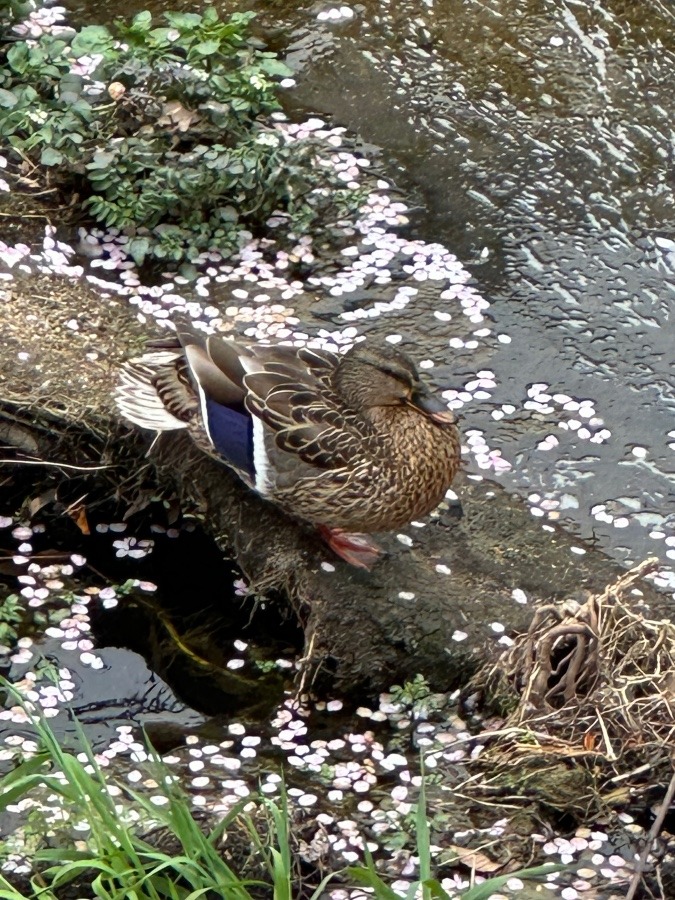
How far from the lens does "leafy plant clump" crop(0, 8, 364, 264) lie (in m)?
5.79

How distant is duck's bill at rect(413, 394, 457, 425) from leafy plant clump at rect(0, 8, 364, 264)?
1599 mm

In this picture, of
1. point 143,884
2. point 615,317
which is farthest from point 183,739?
point 615,317

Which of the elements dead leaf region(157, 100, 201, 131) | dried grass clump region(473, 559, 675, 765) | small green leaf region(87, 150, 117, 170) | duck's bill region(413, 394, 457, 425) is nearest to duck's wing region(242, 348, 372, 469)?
duck's bill region(413, 394, 457, 425)

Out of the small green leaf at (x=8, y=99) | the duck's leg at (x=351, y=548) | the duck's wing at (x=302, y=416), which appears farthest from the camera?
the small green leaf at (x=8, y=99)

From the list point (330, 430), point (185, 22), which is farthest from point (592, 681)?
point (185, 22)

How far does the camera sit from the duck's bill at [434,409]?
4520mm

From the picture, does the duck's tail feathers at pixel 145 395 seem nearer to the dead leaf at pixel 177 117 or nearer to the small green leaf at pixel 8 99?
the dead leaf at pixel 177 117

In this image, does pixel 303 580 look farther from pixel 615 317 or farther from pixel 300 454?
pixel 615 317

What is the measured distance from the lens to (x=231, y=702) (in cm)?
453

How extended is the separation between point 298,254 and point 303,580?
1.77 meters

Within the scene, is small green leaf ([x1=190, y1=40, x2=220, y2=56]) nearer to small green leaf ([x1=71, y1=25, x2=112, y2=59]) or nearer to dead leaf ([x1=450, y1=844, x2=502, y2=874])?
small green leaf ([x1=71, y1=25, x2=112, y2=59])

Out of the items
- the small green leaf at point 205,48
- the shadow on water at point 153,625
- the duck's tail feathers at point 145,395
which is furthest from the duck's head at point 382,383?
the small green leaf at point 205,48

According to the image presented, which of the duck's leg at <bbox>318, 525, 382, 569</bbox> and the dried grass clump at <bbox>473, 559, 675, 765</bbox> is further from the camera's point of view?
the duck's leg at <bbox>318, 525, 382, 569</bbox>

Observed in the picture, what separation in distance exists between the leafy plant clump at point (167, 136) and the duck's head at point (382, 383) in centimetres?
150
